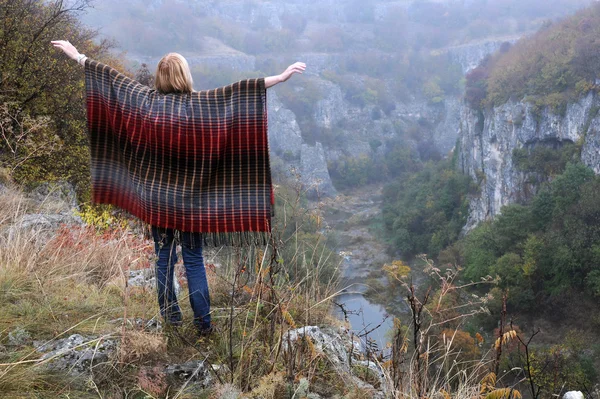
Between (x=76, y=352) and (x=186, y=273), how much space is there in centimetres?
70

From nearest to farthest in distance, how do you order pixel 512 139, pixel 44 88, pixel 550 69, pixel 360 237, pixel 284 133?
pixel 44 88 → pixel 550 69 → pixel 512 139 → pixel 360 237 → pixel 284 133

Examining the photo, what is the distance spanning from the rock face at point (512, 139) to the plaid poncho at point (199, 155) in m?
33.0

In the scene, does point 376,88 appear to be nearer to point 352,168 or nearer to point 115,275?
point 352,168

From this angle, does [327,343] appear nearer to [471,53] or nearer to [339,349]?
[339,349]

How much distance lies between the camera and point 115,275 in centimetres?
337

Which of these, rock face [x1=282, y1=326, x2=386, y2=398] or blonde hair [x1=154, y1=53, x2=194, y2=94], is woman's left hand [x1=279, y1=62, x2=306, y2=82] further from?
rock face [x1=282, y1=326, x2=386, y2=398]

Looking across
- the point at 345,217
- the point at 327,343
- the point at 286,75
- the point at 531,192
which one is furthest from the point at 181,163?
the point at 345,217

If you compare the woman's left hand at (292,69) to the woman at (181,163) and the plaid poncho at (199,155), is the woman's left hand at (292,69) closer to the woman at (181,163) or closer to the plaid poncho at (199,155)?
the woman at (181,163)

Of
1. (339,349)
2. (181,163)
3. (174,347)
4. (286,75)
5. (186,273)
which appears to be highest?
(286,75)

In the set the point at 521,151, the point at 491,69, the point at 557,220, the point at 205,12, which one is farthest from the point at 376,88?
the point at 557,220

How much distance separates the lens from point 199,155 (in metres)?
2.55

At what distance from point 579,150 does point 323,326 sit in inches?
1428

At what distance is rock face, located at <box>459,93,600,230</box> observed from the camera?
3384 centimetres

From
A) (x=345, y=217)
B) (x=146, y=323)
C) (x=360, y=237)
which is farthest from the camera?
(x=345, y=217)
